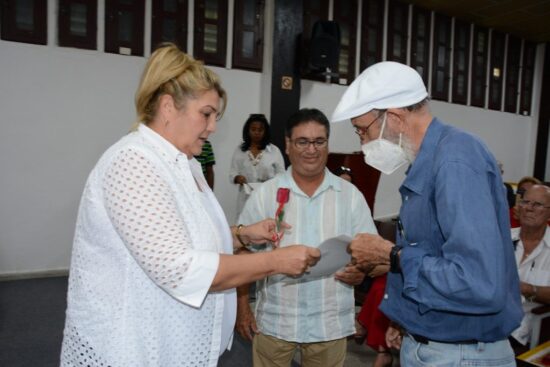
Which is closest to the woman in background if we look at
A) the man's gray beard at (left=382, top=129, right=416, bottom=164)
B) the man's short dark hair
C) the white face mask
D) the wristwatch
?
the man's short dark hair

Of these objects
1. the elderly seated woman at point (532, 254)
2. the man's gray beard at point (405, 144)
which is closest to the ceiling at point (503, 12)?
the elderly seated woman at point (532, 254)

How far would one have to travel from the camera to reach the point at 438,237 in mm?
1184

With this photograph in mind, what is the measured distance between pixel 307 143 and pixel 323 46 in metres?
3.85

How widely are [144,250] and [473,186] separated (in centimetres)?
80

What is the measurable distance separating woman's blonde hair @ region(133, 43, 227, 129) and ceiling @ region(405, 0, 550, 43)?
665 cm

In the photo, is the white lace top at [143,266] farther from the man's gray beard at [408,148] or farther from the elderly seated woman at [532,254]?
the elderly seated woman at [532,254]

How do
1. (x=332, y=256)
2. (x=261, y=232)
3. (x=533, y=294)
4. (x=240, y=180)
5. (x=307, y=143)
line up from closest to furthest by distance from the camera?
(x=332, y=256) < (x=261, y=232) < (x=307, y=143) < (x=533, y=294) < (x=240, y=180)

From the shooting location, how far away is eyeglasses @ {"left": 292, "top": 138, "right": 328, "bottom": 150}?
6.55ft

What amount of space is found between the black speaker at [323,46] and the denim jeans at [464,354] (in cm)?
470

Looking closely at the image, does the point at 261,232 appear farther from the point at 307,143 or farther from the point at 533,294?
the point at 533,294

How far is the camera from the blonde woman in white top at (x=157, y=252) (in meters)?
1.04

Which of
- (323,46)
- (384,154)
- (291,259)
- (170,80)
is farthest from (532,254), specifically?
(323,46)

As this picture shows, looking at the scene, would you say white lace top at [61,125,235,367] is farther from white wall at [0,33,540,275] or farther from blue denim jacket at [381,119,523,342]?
white wall at [0,33,540,275]

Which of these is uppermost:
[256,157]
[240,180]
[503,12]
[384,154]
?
[503,12]
